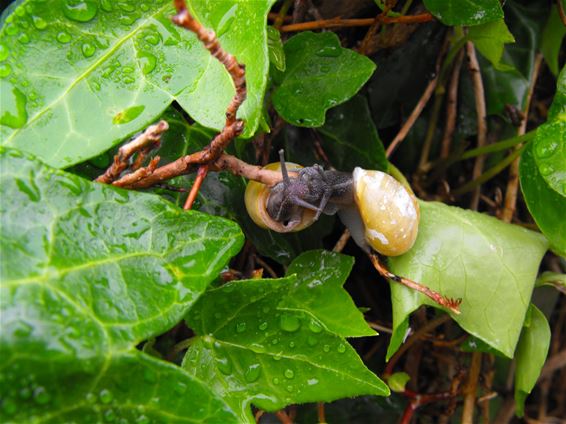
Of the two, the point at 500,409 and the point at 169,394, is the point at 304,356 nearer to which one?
the point at 169,394

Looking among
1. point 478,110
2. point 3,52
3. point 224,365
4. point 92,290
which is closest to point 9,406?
point 92,290

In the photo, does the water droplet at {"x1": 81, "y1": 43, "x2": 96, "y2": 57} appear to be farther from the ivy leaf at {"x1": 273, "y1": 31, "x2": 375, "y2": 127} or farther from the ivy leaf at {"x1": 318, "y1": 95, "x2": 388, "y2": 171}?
the ivy leaf at {"x1": 318, "y1": 95, "x2": 388, "y2": 171}

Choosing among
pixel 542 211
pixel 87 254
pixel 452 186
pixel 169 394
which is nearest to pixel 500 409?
pixel 452 186

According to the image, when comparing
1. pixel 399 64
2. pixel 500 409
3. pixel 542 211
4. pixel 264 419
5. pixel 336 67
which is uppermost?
pixel 336 67

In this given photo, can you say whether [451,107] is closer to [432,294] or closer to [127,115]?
[432,294]

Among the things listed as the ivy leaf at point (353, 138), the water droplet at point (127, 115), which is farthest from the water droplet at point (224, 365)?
the ivy leaf at point (353, 138)

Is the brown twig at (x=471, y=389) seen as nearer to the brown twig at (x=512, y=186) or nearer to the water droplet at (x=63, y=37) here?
the brown twig at (x=512, y=186)

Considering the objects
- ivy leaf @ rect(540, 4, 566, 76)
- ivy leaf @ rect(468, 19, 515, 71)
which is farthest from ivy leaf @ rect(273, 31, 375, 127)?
ivy leaf @ rect(540, 4, 566, 76)

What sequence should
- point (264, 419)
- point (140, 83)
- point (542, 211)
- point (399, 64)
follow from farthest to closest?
point (399, 64)
point (264, 419)
point (542, 211)
point (140, 83)
